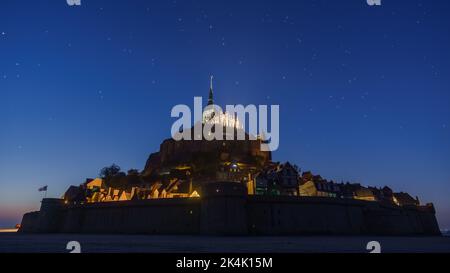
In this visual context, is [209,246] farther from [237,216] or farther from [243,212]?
[243,212]

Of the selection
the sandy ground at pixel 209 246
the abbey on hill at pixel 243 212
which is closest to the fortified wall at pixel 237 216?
the abbey on hill at pixel 243 212

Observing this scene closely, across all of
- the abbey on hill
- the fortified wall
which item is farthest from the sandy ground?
the abbey on hill

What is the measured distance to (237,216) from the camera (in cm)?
2973

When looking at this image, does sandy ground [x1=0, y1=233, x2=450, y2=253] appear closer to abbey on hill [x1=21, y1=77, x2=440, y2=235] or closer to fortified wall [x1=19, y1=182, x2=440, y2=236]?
fortified wall [x1=19, y1=182, x2=440, y2=236]

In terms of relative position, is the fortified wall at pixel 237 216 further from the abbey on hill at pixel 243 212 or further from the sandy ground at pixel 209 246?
the sandy ground at pixel 209 246

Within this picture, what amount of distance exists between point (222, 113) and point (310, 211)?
319ft

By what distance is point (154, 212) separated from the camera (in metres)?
35.9

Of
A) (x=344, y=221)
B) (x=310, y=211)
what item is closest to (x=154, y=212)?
(x=310, y=211)

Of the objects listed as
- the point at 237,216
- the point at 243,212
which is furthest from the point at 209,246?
the point at 243,212

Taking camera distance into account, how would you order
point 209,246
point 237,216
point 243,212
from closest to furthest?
point 209,246 → point 237,216 → point 243,212

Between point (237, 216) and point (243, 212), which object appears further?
point (243, 212)

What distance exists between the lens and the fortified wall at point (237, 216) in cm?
3017

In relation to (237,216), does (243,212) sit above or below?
above
